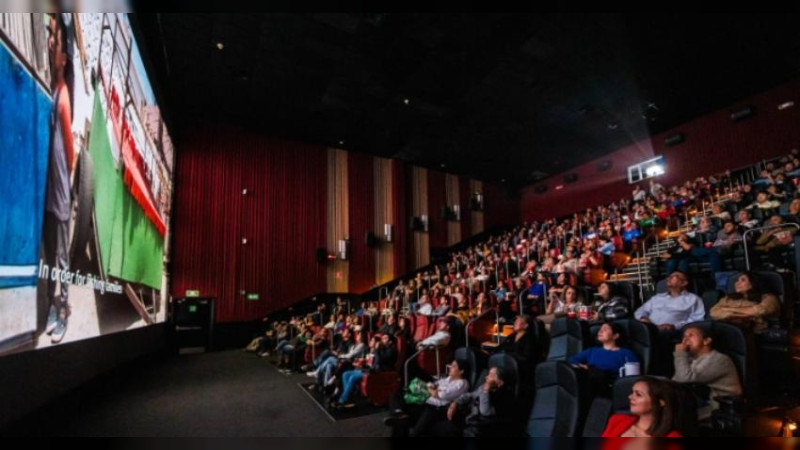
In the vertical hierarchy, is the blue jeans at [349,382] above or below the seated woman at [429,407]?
below

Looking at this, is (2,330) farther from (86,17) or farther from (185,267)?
(185,267)

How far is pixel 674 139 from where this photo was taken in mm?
9992

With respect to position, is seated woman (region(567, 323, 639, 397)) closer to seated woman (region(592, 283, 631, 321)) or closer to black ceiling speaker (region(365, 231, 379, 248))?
seated woman (region(592, 283, 631, 321))

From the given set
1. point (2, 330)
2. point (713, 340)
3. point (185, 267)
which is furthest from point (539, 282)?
point (185, 267)

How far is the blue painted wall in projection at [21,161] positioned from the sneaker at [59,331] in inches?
29.6

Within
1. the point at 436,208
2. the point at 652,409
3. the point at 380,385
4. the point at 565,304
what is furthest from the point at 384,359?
the point at 436,208

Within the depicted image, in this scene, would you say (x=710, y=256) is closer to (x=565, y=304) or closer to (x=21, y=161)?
(x=565, y=304)

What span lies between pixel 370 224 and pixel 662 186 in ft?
25.2

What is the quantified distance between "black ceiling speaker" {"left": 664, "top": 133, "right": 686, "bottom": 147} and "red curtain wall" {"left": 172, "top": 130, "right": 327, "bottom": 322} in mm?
8965

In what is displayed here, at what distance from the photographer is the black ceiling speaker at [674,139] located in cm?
991

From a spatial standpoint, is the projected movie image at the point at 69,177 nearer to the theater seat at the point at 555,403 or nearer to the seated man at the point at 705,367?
the theater seat at the point at 555,403

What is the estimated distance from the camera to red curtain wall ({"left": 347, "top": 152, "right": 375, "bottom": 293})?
38.1 feet

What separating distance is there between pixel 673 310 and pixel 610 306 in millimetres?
578

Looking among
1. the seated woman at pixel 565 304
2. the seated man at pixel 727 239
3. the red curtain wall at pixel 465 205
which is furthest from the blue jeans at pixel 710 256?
A: the red curtain wall at pixel 465 205
